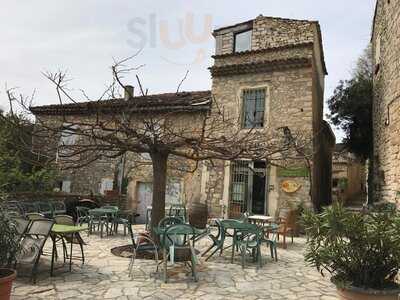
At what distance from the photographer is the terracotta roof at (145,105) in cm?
621

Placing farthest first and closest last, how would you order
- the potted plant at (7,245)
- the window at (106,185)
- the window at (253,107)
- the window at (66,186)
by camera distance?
the window at (66,186), the window at (106,185), the window at (253,107), the potted plant at (7,245)

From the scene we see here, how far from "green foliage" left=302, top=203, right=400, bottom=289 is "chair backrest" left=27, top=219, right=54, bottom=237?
11.3 ft

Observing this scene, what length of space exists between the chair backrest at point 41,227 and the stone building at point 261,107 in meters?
7.27

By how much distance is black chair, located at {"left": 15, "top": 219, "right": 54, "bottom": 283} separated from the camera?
481cm

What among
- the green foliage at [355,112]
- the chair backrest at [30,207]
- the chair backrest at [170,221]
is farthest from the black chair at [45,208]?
the green foliage at [355,112]

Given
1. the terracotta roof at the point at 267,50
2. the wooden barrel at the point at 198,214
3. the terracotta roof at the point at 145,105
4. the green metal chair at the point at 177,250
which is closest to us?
the green metal chair at the point at 177,250

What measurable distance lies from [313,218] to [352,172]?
2274 cm

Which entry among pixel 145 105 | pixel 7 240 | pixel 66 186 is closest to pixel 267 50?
pixel 145 105

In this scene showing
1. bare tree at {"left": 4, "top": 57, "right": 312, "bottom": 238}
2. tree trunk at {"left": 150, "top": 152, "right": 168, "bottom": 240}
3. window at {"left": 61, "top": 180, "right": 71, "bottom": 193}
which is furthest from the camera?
window at {"left": 61, "top": 180, "right": 71, "bottom": 193}

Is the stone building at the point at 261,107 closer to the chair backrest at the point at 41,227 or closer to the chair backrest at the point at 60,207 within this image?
the chair backrest at the point at 60,207

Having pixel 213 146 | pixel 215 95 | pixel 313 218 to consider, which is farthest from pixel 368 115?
pixel 313 218

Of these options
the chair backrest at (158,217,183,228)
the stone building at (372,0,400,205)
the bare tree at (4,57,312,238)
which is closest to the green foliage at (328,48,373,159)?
the stone building at (372,0,400,205)

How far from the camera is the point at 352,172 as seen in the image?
80.4 ft

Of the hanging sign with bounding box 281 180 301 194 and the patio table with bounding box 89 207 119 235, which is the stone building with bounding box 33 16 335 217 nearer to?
the hanging sign with bounding box 281 180 301 194
